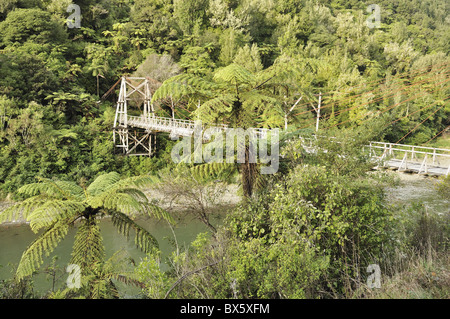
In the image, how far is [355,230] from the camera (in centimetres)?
406

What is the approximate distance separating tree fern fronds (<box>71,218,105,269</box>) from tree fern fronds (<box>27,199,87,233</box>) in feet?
1.10

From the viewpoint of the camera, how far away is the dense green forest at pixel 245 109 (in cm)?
378

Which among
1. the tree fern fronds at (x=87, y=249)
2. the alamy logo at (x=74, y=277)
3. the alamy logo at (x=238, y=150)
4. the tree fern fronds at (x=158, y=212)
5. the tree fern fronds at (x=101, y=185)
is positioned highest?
the alamy logo at (x=238, y=150)

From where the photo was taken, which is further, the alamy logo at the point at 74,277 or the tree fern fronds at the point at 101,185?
the tree fern fronds at the point at 101,185

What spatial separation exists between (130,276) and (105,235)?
6.96 meters

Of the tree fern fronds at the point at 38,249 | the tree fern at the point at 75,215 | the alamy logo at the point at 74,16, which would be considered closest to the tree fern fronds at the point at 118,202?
the tree fern at the point at 75,215

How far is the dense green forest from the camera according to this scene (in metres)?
3.78

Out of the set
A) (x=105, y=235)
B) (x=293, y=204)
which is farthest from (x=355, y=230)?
(x=105, y=235)

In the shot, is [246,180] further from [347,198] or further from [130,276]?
[130,276]

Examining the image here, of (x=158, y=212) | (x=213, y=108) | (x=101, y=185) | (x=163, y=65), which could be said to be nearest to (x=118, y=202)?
(x=158, y=212)

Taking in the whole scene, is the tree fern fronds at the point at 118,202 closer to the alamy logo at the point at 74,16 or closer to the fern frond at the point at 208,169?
the fern frond at the point at 208,169

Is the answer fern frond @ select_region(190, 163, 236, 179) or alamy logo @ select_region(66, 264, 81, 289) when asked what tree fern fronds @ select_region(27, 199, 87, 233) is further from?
fern frond @ select_region(190, 163, 236, 179)

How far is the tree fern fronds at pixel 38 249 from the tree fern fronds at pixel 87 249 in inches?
10.7
